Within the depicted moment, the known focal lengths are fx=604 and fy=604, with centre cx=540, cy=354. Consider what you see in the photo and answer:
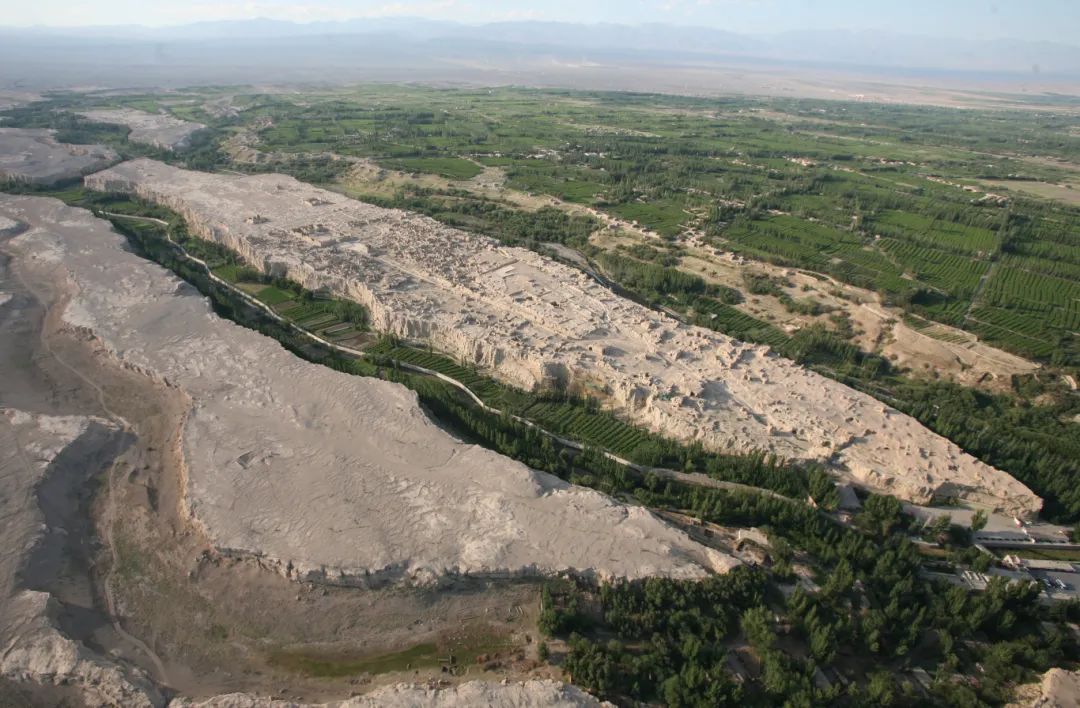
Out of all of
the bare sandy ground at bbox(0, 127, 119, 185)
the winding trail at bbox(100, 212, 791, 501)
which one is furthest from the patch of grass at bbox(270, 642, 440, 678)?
the bare sandy ground at bbox(0, 127, 119, 185)

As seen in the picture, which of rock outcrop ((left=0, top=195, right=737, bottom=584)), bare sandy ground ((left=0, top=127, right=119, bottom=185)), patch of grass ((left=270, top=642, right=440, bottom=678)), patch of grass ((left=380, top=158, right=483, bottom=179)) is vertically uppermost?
patch of grass ((left=380, top=158, right=483, bottom=179))

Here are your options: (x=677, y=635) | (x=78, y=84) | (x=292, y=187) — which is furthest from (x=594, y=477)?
(x=78, y=84)

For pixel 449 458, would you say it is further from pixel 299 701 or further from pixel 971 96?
pixel 971 96

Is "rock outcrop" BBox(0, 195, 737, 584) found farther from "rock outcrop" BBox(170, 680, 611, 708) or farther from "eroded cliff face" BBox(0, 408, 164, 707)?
"eroded cliff face" BBox(0, 408, 164, 707)

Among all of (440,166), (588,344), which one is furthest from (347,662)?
(440,166)

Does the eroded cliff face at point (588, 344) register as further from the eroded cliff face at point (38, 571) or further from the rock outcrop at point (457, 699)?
the eroded cliff face at point (38, 571)
